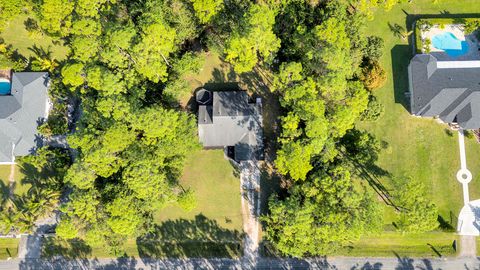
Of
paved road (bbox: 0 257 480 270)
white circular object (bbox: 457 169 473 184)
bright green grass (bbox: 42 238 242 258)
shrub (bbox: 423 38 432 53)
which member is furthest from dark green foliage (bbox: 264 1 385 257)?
white circular object (bbox: 457 169 473 184)

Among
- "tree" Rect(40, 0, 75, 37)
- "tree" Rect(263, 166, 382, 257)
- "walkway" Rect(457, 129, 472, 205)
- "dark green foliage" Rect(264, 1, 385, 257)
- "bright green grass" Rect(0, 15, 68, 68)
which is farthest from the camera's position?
"bright green grass" Rect(0, 15, 68, 68)

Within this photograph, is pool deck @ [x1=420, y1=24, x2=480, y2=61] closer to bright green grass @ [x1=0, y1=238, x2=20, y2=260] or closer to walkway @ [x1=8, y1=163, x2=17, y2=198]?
walkway @ [x1=8, y1=163, x2=17, y2=198]

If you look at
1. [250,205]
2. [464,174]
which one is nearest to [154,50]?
[250,205]

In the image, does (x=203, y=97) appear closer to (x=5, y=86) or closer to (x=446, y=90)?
(x=5, y=86)

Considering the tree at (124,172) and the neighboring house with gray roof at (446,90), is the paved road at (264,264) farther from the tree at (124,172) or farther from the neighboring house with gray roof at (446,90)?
the neighboring house with gray roof at (446,90)

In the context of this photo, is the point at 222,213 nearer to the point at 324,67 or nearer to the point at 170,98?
the point at 170,98

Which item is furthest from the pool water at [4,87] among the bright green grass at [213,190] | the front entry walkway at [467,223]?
the front entry walkway at [467,223]
